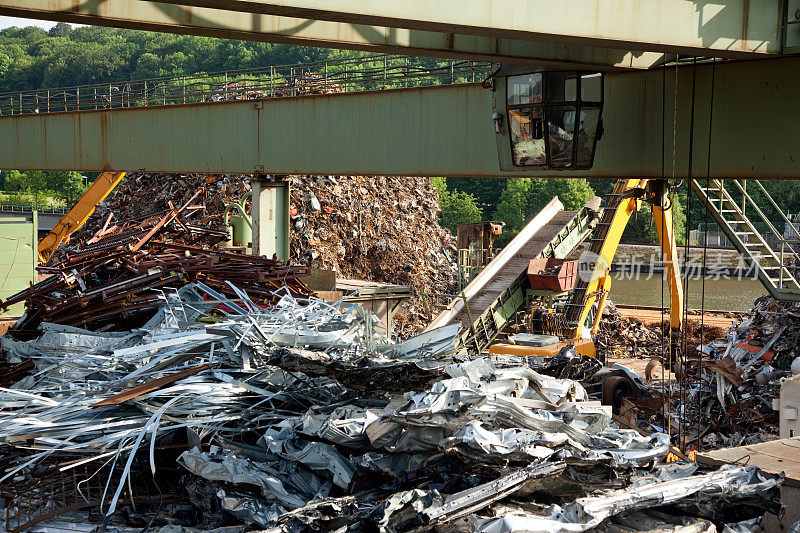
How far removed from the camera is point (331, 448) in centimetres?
696

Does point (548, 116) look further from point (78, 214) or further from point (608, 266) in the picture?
point (78, 214)

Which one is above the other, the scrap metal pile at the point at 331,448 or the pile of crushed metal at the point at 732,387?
the scrap metal pile at the point at 331,448

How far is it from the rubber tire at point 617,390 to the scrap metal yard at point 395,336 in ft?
0.12

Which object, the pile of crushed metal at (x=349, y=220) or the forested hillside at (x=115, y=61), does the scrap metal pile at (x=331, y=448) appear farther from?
the forested hillside at (x=115, y=61)

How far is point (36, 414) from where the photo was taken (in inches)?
300

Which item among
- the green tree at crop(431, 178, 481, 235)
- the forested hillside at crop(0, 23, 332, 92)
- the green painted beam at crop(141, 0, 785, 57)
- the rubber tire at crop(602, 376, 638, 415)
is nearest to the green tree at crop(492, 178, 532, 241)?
the green tree at crop(431, 178, 481, 235)

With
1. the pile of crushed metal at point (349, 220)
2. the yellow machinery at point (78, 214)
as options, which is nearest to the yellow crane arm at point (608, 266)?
the pile of crushed metal at point (349, 220)

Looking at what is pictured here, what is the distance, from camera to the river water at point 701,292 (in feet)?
146

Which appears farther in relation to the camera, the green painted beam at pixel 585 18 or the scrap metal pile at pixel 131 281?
the scrap metal pile at pixel 131 281

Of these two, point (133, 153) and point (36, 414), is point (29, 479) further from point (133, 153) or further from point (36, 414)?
point (133, 153)

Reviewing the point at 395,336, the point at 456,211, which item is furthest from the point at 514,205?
the point at 395,336

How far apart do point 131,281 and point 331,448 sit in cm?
562

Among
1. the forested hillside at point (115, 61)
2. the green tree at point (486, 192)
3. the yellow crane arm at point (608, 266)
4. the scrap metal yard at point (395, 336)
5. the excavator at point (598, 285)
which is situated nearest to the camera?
the scrap metal yard at point (395, 336)

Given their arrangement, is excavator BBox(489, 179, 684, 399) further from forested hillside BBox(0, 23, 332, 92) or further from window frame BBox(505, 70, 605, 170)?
forested hillside BBox(0, 23, 332, 92)
